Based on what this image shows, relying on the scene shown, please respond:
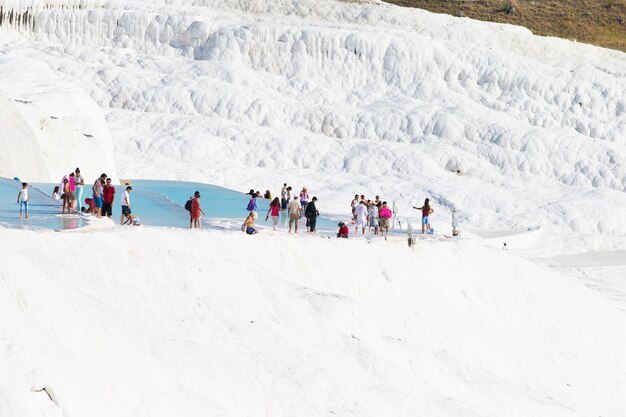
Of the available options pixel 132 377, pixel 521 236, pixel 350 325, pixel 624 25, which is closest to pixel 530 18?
pixel 624 25

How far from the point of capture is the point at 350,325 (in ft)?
59.9

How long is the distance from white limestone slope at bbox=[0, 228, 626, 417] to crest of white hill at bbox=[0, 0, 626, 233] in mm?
19167

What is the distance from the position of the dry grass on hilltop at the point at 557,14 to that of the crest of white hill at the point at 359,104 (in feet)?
54.3

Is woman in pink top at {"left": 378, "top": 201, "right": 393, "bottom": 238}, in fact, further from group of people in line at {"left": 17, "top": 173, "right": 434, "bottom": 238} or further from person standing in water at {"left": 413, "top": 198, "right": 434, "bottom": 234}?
person standing in water at {"left": 413, "top": 198, "right": 434, "bottom": 234}

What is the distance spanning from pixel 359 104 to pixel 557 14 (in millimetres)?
29269

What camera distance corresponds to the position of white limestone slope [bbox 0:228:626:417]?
1328cm

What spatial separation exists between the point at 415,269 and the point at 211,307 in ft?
25.3

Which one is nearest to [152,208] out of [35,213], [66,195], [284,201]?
[284,201]

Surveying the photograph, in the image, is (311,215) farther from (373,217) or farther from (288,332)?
(288,332)

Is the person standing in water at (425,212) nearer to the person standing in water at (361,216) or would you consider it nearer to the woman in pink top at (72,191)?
the person standing in water at (361,216)

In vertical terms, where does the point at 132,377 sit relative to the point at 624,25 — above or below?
below

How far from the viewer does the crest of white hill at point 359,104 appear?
47.6m

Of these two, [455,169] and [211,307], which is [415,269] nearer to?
[211,307]

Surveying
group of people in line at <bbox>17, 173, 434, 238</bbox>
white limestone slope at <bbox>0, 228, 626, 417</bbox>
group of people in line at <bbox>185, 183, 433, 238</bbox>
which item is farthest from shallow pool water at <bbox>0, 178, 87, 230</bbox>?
group of people in line at <bbox>185, 183, 433, 238</bbox>
